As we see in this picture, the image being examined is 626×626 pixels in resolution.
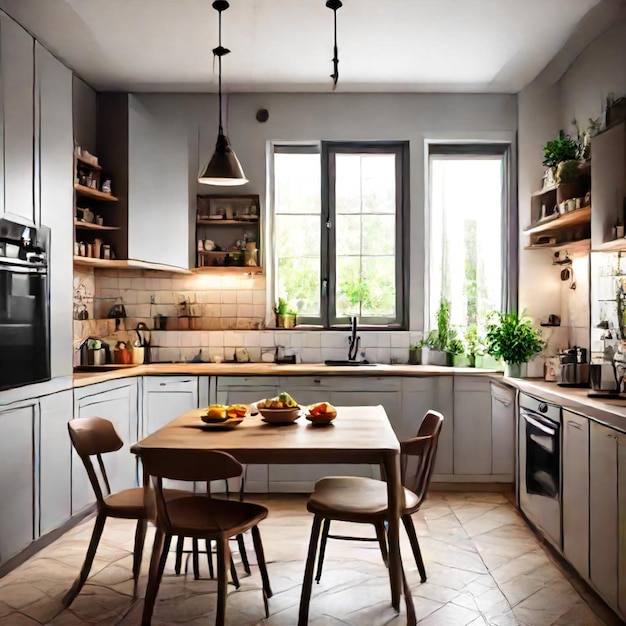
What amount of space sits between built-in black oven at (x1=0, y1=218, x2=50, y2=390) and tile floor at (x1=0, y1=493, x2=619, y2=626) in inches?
42.0

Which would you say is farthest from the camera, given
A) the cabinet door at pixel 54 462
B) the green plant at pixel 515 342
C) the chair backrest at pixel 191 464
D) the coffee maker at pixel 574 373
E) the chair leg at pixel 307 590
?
the green plant at pixel 515 342

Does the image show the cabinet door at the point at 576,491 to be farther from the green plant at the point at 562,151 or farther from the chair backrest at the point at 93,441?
the chair backrest at the point at 93,441

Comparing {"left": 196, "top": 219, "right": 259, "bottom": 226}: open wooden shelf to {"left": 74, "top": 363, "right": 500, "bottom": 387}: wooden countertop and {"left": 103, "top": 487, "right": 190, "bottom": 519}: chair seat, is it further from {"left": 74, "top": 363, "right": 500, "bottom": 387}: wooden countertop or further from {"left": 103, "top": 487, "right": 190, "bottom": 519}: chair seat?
{"left": 103, "top": 487, "right": 190, "bottom": 519}: chair seat

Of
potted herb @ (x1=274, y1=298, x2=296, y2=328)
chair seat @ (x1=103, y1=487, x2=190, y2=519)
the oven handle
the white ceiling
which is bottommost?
chair seat @ (x1=103, y1=487, x2=190, y2=519)

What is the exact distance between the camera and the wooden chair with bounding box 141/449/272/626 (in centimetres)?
265

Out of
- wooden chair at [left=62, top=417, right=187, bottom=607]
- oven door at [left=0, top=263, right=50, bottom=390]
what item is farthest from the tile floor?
oven door at [left=0, top=263, right=50, bottom=390]

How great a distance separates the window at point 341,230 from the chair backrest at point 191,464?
10.6 ft

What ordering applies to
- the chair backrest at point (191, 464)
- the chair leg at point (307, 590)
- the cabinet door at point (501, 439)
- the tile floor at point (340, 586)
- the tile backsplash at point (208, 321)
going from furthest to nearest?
1. the tile backsplash at point (208, 321)
2. the cabinet door at point (501, 439)
3. the tile floor at point (340, 586)
4. the chair leg at point (307, 590)
5. the chair backrest at point (191, 464)

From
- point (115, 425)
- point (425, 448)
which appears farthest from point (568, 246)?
point (115, 425)

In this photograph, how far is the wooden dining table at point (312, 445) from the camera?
9.30 ft

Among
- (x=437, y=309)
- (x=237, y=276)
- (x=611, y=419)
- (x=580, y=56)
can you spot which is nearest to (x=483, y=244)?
(x=437, y=309)

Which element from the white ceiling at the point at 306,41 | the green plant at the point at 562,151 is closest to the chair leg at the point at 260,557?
the white ceiling at the point at 306,41

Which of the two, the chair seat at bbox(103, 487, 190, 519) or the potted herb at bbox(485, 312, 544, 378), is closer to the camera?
the chair seat at bbox(103, 487, 190, 519)

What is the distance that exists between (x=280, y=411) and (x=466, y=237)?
305 centimetres
